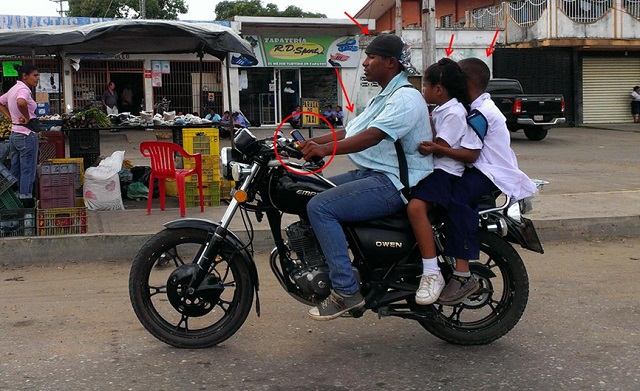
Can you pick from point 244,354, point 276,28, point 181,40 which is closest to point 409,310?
point 244,354

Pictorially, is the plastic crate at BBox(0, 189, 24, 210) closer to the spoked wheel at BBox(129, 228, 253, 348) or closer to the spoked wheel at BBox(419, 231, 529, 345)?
the spoked wheel at BBox(129, 228, 253, 348)

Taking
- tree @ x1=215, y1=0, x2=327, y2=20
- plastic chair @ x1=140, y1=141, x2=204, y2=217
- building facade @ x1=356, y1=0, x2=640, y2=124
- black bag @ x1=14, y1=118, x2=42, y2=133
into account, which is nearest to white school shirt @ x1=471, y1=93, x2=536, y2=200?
plastic chair @ x1=140, y1=141, x2=204, y2=217

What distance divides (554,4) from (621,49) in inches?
155

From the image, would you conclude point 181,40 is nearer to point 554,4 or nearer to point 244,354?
point 244,354

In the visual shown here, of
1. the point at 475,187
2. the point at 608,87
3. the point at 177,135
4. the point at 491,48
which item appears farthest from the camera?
the point at 608,87

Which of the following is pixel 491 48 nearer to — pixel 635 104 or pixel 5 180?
pixel 635 104

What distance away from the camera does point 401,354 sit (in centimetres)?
448

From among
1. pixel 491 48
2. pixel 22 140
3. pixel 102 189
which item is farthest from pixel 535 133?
pixel 22 140

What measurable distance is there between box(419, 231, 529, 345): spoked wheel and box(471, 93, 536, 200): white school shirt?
0.31 metres

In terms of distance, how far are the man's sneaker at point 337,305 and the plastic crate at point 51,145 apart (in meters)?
7.10

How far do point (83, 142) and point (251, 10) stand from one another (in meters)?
46.3

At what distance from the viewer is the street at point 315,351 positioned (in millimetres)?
4043

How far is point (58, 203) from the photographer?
795cm

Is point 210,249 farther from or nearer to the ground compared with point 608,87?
nearer to the ground
